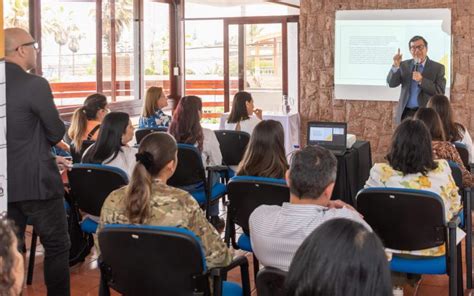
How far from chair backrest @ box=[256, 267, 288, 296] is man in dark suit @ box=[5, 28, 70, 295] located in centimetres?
142

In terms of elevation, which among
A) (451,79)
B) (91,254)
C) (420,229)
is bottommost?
(91,254)

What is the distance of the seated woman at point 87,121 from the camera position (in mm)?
5246

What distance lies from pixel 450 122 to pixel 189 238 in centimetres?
336

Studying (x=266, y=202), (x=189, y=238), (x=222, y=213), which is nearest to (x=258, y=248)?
(x=189, y=238)

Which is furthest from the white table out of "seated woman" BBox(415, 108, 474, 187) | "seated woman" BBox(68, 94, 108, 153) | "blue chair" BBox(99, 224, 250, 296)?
"blue chair" BBox(99, 224, 250, 296)

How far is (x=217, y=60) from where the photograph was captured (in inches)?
433

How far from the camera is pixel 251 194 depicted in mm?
3742

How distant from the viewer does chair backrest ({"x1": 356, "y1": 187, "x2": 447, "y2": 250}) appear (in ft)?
11.0

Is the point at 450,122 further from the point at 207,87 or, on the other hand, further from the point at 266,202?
the point at 207,87

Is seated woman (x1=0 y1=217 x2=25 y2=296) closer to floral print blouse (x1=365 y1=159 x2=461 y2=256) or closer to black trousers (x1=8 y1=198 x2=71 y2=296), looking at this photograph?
black trousers (x1=8 y1=198 x2=71 y2=296)

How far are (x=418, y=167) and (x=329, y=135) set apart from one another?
6.55ft

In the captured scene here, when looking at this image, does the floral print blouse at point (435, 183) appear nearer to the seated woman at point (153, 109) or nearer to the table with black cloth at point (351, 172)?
the table with black cloth at point (351, 172)

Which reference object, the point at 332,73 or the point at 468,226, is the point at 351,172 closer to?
the point at 468,226

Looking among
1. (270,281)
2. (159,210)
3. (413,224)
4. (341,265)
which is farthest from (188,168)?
(341,265)
